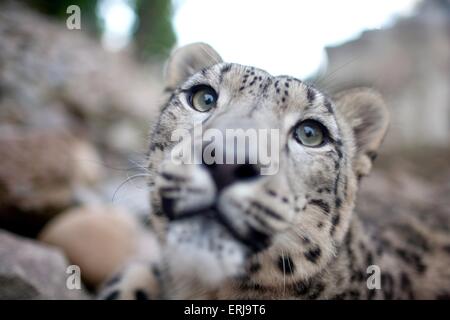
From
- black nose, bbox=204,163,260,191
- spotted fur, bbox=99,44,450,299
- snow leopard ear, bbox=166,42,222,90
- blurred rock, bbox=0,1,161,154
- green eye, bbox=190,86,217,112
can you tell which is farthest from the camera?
blurred rock, bbox=0,1,161,154

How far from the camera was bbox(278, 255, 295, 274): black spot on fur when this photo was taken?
2.45 meters

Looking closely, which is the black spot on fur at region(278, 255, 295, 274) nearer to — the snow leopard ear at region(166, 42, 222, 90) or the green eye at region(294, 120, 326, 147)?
the green eye at region(294, 120, 326, 147)

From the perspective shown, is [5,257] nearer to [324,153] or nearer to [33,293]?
[33,293]

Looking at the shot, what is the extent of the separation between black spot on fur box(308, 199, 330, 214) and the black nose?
0.74 meters

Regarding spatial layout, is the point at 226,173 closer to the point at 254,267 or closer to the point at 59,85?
the point at 254,267

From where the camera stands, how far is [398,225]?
4.04 m

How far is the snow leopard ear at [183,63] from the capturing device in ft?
11.5

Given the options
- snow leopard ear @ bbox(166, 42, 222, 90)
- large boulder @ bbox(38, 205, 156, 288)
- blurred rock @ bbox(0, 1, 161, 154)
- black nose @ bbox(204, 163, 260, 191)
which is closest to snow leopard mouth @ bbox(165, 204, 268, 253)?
black nose @ bbox(204, 163, 260, 191)

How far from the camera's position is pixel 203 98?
279 centimetres

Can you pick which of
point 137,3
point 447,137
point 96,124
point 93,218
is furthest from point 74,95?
point 447,137

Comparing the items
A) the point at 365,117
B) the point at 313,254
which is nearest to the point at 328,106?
the point at 365,117

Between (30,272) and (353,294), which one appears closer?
(353,294)

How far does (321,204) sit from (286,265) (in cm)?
41
